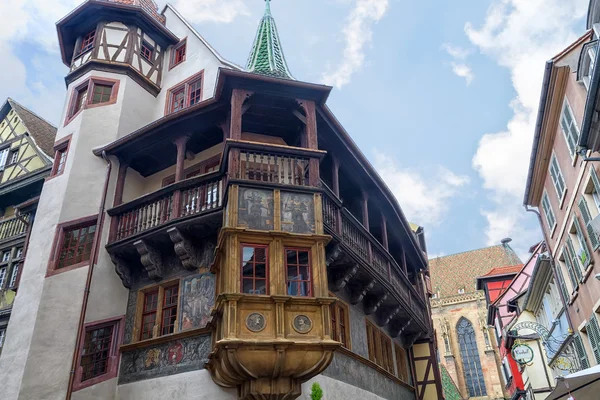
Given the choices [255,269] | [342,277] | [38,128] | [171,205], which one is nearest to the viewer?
[255,269]

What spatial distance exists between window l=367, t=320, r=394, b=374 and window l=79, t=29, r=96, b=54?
533 inches

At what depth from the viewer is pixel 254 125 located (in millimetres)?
14227

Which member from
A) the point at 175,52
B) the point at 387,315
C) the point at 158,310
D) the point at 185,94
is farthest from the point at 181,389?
the point at 175,52

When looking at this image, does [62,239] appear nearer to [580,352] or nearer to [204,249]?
[204,249]

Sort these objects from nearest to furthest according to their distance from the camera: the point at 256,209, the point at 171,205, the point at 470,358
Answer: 1. the point at 256,209
2. the point at 171,205
3. the point at 470,358

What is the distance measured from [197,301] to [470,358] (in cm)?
4727

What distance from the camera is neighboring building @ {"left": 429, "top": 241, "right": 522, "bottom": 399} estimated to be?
51.1 m

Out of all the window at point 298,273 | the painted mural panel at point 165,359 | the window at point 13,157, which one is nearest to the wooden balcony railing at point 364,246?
the window at point 298,273

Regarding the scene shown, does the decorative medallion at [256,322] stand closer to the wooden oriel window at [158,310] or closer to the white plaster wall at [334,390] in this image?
the white plaster wall at [334,390]

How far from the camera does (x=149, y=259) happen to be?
42.8ft

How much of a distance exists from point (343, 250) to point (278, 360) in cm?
369

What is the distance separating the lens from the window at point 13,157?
67.9 ft

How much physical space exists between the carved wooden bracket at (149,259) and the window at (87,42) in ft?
29.3

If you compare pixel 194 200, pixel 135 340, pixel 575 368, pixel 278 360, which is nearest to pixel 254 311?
pixel 278 360
